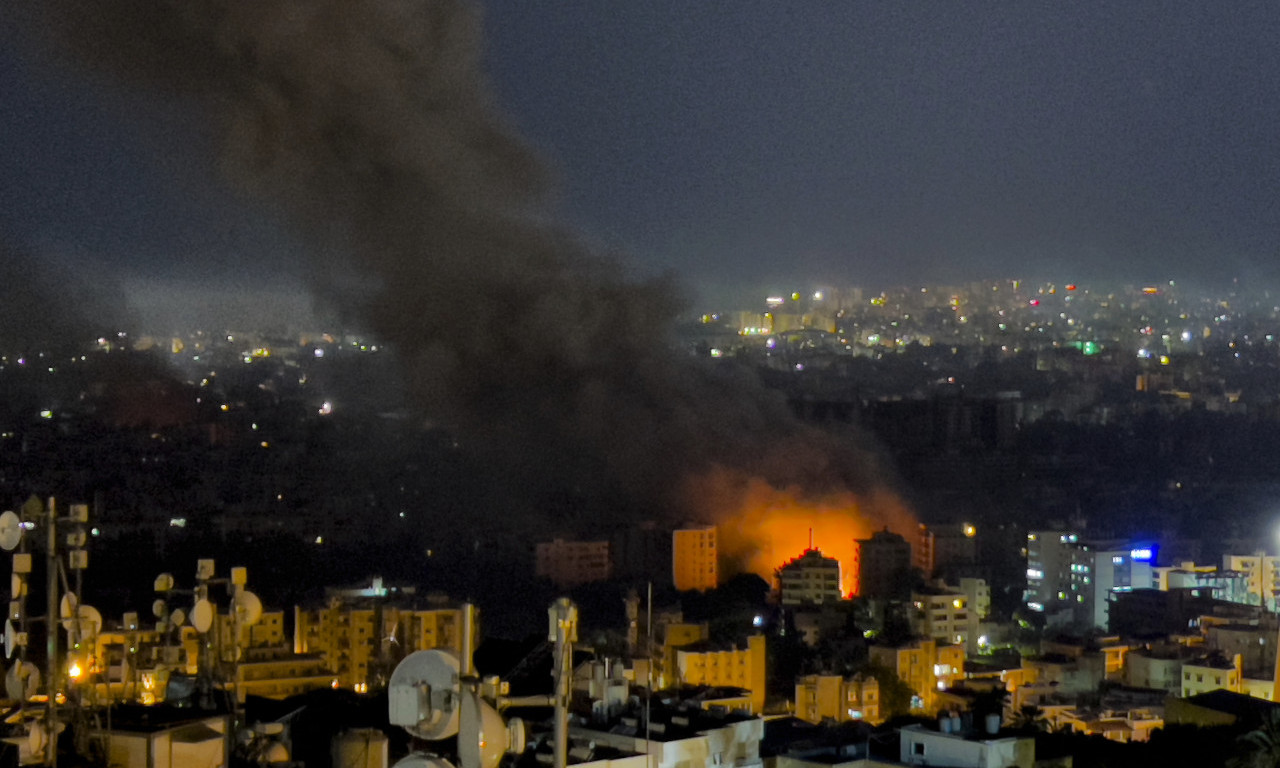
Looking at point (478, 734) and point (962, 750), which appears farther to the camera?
point (962, 750)

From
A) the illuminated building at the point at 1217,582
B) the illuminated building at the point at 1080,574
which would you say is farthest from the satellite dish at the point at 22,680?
the illuminated building at the point at 1217,582

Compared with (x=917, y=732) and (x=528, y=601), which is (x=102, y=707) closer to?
(x=917, y=732)

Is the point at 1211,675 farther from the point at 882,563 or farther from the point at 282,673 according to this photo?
the point at 282,673

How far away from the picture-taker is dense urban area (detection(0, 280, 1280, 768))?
5.92 metres

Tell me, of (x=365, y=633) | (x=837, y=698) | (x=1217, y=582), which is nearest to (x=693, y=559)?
(x=1217, y=582)

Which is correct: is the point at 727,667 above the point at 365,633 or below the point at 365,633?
below

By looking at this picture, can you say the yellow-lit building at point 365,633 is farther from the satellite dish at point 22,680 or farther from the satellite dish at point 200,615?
the satellite dish at point 22,680

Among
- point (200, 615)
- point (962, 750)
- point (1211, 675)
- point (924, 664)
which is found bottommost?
point (1211, 675)

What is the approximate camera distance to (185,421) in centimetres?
2347

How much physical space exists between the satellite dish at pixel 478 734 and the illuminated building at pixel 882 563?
14.1m

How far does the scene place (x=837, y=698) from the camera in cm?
1141

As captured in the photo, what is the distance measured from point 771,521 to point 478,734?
15685mm

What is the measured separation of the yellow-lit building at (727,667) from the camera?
1160cm

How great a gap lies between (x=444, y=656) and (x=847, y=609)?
498 inches
